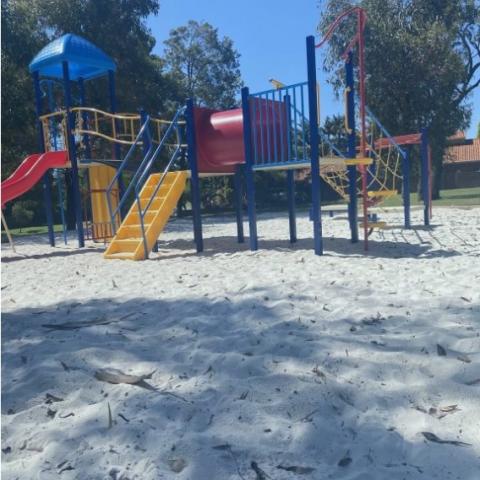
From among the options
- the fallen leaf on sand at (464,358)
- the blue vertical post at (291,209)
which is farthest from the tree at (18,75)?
the fallen leaf on sand at (464,358)

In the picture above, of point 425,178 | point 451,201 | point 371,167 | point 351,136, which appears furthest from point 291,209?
point 451,201

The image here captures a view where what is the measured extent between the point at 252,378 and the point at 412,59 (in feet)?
72.9

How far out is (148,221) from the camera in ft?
29.1

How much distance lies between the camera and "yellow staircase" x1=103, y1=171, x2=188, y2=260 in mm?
8352

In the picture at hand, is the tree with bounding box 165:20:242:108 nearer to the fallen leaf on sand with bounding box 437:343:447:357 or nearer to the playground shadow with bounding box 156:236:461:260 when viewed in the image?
the playground shadow with bounding box 156:236:461:260

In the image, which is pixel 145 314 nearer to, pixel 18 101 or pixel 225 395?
pixel 225 395

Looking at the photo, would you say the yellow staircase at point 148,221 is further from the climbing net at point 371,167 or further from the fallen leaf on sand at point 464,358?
the fallen leaf on sand at point 464,358

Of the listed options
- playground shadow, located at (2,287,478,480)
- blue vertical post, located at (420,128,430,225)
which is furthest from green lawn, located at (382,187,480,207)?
playground shadow, located at (2,287,478,480)

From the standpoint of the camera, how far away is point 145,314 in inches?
171

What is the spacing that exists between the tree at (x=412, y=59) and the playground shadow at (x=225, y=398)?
811 inches

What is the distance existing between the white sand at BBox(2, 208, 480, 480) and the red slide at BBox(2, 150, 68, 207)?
5743 mm

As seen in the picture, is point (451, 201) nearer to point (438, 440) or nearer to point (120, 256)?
point (120, 256)

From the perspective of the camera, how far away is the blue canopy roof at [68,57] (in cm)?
1088

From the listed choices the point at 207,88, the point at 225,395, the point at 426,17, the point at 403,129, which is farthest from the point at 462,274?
the point at 207,88
